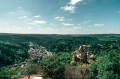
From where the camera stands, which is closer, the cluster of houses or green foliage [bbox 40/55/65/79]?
green foliage [bbox 40/55/65/79]

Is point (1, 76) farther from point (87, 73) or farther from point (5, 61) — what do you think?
point (5, 61)

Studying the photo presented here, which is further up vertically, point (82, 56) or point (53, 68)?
point (53, 68)

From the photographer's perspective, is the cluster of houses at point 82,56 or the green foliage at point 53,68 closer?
the green foliage at point 53,68

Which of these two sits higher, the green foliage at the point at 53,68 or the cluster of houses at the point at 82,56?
the green foliage at the point at 53,68

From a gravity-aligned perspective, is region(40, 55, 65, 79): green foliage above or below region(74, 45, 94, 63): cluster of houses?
above

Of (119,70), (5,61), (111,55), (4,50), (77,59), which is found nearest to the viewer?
(119,70)

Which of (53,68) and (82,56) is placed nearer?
(53,68)

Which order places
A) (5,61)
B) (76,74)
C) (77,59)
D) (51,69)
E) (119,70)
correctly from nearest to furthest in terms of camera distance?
(119,70)
(51,69)
(76,74)
(77,59)
(5,61)

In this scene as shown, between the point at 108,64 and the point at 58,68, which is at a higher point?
the point at 108,64

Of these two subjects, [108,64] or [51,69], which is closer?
[108,64]

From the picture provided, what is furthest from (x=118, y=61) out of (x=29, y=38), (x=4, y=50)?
(x=29, y=38)

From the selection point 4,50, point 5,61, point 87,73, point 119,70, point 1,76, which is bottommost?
point 5,61
